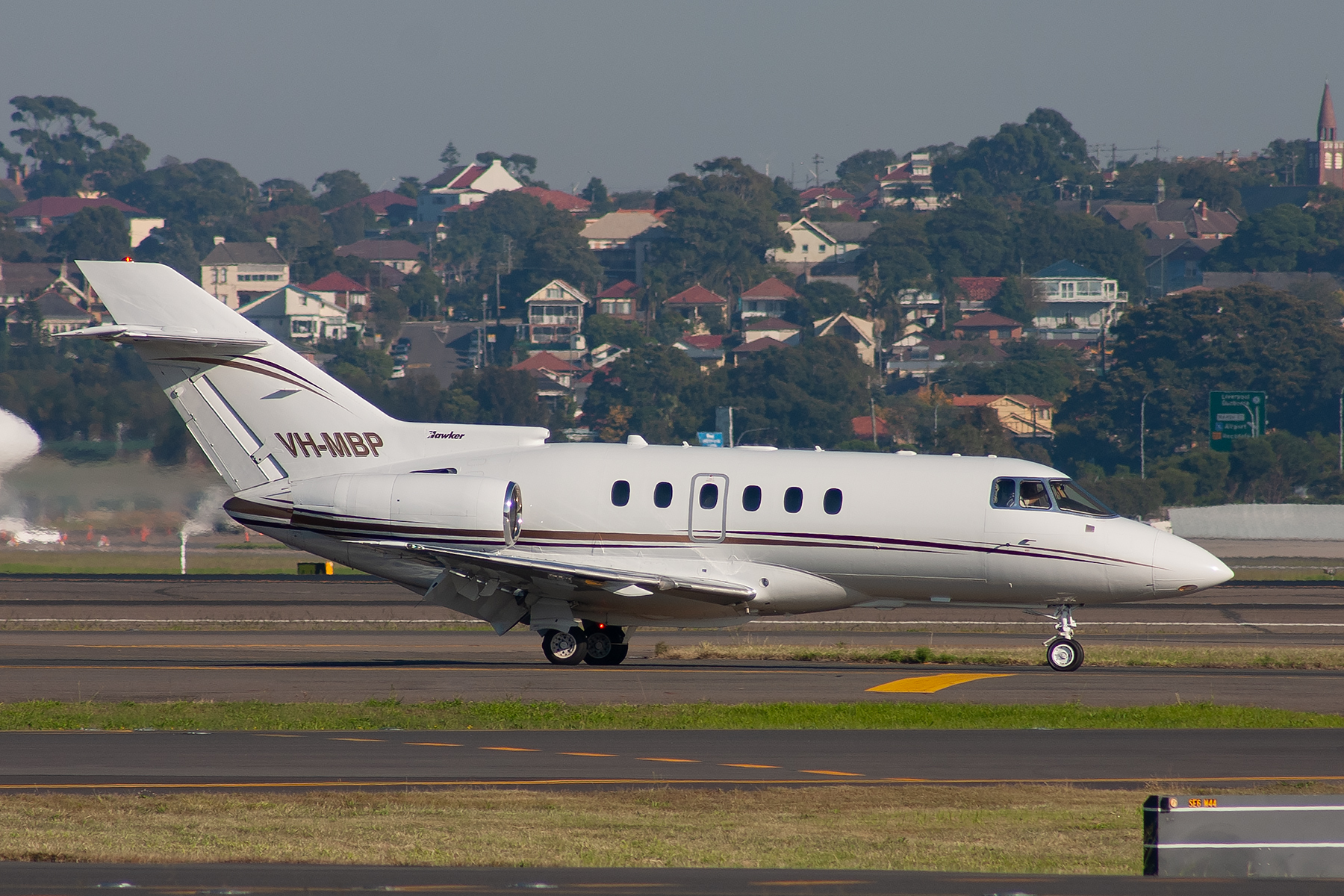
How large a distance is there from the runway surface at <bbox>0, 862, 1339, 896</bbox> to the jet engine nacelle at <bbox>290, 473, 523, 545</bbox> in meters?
14.8

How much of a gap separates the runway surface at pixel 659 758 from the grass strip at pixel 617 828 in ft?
2.56

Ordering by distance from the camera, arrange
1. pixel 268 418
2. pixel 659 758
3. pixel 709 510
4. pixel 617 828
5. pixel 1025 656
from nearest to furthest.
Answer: pixel 617 828, pixel 659 758, pixel 709 510, pixel 268 418, pixel 1025 656

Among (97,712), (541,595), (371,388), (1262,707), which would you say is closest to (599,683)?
(541,595)

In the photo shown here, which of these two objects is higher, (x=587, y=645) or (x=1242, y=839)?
(x=1242, y=839)

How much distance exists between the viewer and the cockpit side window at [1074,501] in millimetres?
26359

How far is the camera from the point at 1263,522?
8744 centimetres

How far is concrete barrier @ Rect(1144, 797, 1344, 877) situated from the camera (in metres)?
10.5

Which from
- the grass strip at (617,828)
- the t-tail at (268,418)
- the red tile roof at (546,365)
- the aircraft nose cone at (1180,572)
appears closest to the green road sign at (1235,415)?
the aircraft nose cone at (1180,572)

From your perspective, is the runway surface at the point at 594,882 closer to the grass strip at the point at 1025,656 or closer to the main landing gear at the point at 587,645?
the main landing gear at the point at 587,645

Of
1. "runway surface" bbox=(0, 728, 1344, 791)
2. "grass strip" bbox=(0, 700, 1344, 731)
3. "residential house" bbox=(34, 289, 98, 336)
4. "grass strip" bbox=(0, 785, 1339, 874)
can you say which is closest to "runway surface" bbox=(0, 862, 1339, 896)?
"grass strip" bbox=(0, 785, 1339, 874)

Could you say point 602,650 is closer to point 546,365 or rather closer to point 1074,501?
point 1074,501

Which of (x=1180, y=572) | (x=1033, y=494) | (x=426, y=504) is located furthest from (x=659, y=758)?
(x=1180, y=572)

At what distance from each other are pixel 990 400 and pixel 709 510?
128714 millimetres

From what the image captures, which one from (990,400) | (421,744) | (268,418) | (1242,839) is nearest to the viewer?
(1242,839)
